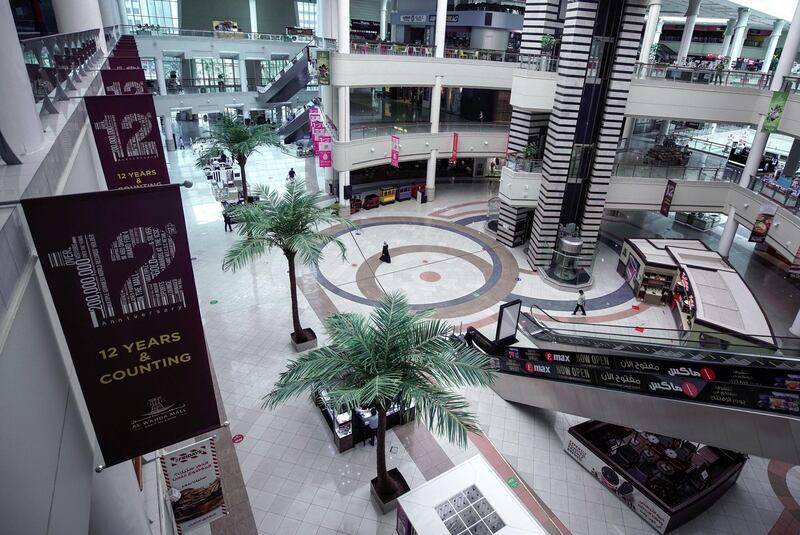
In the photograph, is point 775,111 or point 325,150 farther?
point 325,150

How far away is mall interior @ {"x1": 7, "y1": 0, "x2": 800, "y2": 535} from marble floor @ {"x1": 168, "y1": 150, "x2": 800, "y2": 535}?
0.23 ft

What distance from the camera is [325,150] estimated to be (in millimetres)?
20797

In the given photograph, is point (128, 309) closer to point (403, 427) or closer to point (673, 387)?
point (403, 427)

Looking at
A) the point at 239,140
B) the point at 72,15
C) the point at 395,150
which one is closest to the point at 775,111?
the point at 395,150

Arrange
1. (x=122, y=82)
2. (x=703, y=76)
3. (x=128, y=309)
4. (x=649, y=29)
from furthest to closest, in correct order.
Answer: (x=649, y=29), (x=703, y=76), (x=122, y=82), (x=128, y=309)

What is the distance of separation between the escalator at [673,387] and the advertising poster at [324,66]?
14.7 metres

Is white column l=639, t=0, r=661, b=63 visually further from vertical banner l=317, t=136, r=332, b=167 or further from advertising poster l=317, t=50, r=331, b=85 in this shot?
vertical banner l=317, t=136, r=332, b=167

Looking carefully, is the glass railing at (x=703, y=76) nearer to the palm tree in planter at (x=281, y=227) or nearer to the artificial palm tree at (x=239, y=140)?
the palm tree in planter at (x=281, y=227)

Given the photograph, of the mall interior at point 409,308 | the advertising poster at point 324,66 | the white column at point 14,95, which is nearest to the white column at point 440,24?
the mall interior at point 409,308

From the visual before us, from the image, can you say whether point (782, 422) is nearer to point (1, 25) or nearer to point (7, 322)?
point (7, 322)

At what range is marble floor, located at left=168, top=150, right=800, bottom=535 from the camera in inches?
344

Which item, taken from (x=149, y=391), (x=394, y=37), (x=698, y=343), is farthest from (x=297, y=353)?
(x=394, y=37)

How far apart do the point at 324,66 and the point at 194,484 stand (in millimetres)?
17177

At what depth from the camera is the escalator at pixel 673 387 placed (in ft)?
24.2
